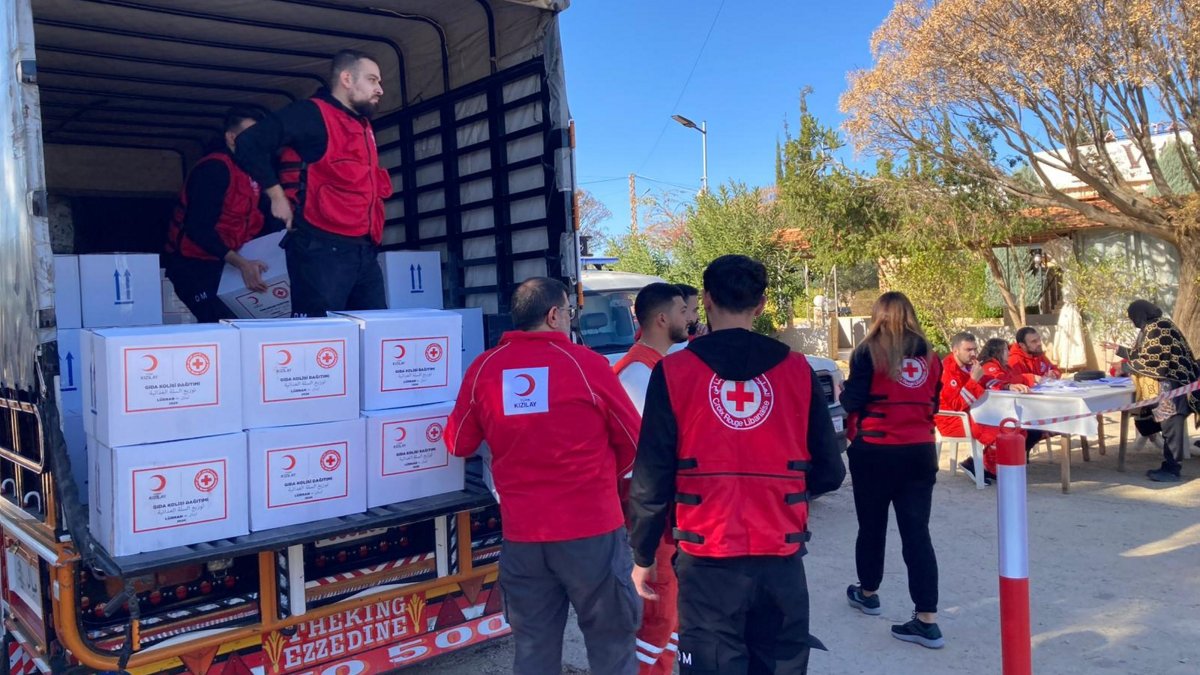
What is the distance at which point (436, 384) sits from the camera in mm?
3701

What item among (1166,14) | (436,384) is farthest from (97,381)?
(1166,14)

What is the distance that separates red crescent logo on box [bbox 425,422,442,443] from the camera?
3604mm

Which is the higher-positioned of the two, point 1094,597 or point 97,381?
point 97,381

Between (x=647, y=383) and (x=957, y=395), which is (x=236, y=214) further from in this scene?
(x=957, y=395)

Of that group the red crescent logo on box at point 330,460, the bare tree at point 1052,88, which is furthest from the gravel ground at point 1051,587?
the bare tree at point 1052,88

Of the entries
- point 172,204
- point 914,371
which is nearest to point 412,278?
point 914,371

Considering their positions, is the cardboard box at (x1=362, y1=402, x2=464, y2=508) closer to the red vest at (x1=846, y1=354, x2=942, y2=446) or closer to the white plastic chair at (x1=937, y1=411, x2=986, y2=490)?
the red vest at (x1=846, y1=354, x2=942, y2=446)

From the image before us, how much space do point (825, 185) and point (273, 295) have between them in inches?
528

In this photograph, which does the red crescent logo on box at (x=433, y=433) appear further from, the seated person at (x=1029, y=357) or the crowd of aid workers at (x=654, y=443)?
the seated person at (x=1029, y=357)

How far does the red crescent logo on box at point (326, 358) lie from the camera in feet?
11.0

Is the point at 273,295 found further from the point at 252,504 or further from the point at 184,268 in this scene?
the point at 252,504

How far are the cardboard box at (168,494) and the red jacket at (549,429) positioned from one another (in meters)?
0.80

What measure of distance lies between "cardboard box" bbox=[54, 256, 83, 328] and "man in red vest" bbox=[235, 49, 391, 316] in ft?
2.97

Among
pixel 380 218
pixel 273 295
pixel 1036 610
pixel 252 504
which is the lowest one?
pixel 1036 610
